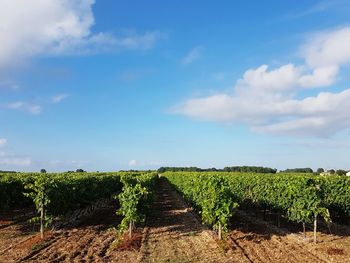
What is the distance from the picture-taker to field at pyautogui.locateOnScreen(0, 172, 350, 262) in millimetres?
17672

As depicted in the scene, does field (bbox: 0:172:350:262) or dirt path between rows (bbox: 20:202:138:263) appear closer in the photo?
dirt path between rows (bbox: 20:202:138:263)

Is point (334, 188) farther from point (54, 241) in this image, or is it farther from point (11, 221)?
point (11, 221)

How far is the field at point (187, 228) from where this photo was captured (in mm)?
17672

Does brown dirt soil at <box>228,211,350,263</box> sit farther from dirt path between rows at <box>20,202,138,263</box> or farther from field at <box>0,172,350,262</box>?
dirt path between rows at <box>20,202,138,263</box>

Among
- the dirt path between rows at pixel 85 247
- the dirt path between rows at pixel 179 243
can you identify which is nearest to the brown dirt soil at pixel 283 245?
the dirt path between rows at pixel 179 243

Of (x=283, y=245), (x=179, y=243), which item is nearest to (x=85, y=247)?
(x=179, y=243)

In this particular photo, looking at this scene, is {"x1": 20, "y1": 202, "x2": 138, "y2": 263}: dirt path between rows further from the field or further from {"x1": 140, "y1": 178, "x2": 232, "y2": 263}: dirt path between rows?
{"x1": 140, "y1": 178, "x2": 232, "y2": 263}: dirt path between rows

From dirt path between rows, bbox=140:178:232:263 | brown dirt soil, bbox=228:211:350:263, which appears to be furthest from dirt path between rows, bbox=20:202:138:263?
brown dirt soil, bbox=228:211:350:263

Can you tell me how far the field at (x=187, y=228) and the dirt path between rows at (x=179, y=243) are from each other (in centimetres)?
4

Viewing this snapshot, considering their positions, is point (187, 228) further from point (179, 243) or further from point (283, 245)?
point (283, 245)

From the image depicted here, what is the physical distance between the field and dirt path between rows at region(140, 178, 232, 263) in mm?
41

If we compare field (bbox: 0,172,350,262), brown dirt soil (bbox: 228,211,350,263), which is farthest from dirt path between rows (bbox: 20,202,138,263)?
brown dirt soil (bbox: 228,211,350,263)

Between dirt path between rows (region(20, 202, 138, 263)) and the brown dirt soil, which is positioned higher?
dirt path between rows (region(20, 202, 138, 263))

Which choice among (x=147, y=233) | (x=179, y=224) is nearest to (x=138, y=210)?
(x=147, y=233)
